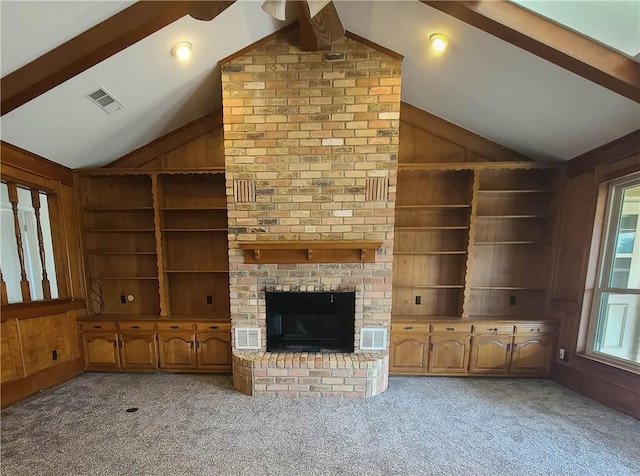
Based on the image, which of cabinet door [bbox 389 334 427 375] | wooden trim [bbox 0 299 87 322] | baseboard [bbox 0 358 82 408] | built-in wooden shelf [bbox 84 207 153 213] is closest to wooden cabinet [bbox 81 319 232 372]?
baseboard [bbox 0 358 82 408]

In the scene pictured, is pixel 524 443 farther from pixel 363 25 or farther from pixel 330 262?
pixel 363 25

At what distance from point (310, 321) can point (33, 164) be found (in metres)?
3.35

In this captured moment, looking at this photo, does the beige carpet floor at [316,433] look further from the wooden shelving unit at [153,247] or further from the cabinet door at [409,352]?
the wooden shelving unit at [153,247]

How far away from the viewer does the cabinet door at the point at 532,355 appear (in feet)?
10.7

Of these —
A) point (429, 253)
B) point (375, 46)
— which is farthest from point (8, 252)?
point (429, 253)

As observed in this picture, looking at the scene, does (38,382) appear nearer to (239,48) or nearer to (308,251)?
(308,251)

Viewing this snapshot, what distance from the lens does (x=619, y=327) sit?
2754 mm

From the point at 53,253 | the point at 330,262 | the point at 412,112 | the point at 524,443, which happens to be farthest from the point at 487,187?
the point at 53,253

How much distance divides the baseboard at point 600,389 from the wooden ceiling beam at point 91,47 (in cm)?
456

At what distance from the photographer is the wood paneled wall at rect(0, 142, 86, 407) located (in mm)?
2723

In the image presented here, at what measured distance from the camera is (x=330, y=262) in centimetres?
288

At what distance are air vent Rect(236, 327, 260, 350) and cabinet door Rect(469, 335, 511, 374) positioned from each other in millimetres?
2444

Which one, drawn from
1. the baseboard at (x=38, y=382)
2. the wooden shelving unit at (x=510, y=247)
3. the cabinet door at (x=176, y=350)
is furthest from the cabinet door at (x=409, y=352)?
the baseboard at (x=38, y=382)

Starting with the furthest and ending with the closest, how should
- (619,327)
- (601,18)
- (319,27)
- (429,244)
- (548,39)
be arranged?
(429,244) → (619,327) → (319,27) → (548,39) → (601,18)
